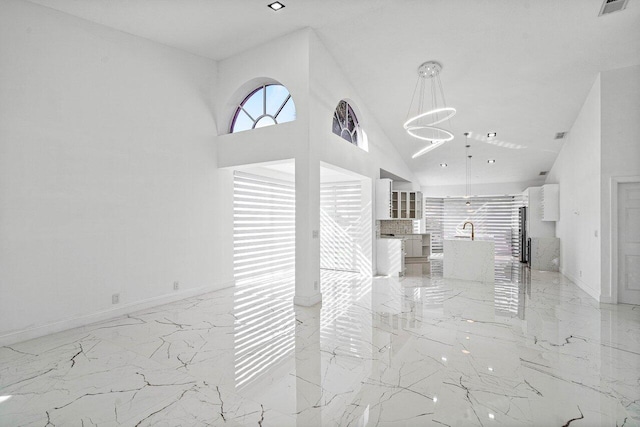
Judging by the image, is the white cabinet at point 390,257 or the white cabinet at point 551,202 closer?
the white cabinet at point 390,257

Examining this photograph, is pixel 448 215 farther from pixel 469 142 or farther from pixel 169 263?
pixel 169 263

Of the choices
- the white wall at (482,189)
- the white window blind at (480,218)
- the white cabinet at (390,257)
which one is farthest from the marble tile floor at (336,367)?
the white window blind at (480,218)

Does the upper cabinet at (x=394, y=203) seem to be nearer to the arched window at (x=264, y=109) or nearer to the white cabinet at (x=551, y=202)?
the arched window at (x=264, y=109)

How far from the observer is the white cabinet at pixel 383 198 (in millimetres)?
7379

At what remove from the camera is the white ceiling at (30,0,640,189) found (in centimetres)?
424

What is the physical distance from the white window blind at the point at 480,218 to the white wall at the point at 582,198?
3.60 metres

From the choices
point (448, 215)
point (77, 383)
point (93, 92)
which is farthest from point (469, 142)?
point (77, 383)

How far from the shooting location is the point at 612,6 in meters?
4.09

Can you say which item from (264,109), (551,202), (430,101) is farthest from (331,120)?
(551,202)

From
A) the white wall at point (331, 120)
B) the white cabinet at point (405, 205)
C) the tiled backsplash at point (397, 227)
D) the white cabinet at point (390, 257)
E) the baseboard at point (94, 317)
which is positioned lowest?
the baseboard at point (94, 317)

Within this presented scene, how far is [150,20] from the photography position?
14.2 ft

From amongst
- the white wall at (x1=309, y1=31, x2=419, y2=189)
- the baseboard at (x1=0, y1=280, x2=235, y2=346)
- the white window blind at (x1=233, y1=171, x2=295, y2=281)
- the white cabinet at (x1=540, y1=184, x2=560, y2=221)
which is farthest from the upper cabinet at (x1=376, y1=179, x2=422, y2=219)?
the baseboard at (x1=0, y1=280, x2=235, y2=346)

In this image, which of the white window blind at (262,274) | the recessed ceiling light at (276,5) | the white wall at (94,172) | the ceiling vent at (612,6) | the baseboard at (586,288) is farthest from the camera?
the baseboard at (586,288)

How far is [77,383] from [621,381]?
4.41 metres
